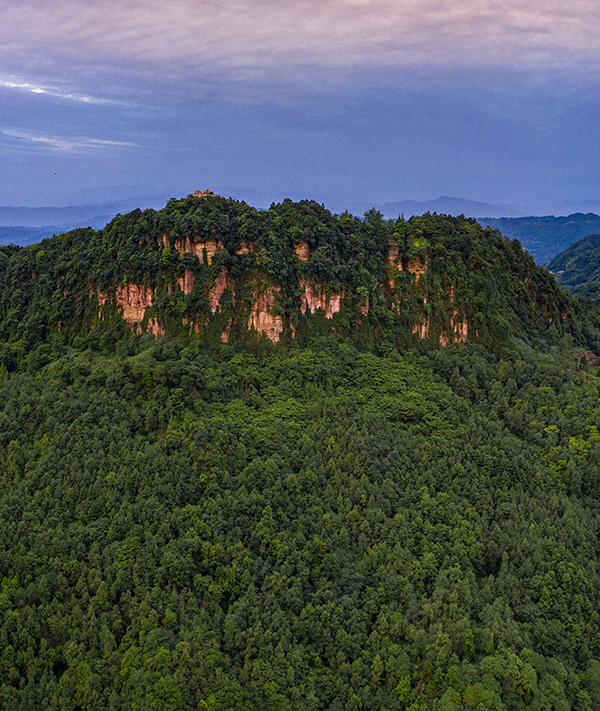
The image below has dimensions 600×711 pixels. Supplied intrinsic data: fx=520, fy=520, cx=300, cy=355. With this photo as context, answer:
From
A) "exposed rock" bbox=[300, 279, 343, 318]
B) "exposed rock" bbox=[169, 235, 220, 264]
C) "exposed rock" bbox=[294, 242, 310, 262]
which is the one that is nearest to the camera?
"exposed rock" bbox=[169, 235, 220, 264]

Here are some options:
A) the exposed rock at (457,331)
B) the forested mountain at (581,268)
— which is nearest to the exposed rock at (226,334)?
the exposed rock at (457,331)

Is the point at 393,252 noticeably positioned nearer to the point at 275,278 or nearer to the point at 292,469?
the point at 275,278

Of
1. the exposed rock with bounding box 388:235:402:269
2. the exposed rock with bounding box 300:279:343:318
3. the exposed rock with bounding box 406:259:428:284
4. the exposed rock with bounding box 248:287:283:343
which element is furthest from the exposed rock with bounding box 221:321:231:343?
the exposed rock with bounding box 406:259:428:284

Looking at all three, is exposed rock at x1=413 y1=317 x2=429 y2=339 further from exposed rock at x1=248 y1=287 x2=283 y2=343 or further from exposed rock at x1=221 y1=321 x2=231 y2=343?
exposed rock at x1=221 y1=321 x2=231 y2=343

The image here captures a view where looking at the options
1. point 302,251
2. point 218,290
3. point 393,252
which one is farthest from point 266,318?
point 393,252

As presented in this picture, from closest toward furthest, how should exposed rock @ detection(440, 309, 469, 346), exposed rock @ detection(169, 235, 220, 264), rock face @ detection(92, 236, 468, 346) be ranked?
rock face @ detection(92, 236, 468, 346) < exposed rock @ detection(169, 235, 220, 264) < exposed rock @ detection(440, 309, 469, 346)

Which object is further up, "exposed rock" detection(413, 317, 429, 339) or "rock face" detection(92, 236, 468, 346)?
"rock face" detection(92, 236, 468, 346)

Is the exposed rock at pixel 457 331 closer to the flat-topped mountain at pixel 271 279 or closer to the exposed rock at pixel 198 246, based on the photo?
the flat-topped mountain at pixel 271 279
